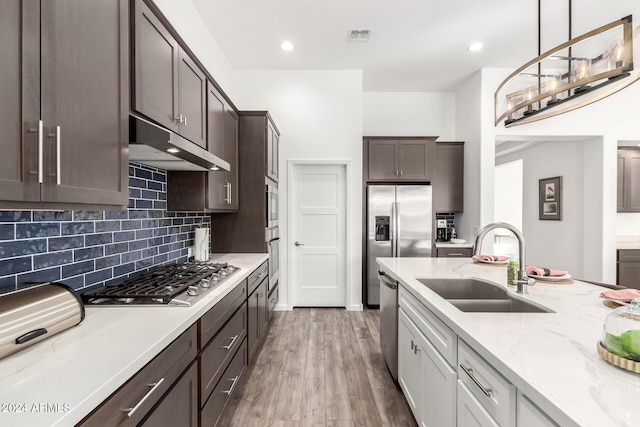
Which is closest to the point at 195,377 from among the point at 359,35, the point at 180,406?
the point at 180,406

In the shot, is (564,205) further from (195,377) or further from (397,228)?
(195,377)

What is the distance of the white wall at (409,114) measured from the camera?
471 centimetres

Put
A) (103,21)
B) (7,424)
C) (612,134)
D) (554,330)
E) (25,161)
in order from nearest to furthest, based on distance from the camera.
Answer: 1. (7,424)
2. (25,161)
3. (554,330)
4. (103,21)
5. (612,134)

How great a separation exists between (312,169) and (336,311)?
1.99 meters

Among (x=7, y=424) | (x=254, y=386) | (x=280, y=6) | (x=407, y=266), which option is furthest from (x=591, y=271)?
(x=7, y=424)

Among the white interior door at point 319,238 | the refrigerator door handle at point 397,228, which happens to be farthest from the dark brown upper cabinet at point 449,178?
the white interior door at point 319,238

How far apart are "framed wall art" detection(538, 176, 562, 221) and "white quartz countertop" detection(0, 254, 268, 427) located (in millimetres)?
5703

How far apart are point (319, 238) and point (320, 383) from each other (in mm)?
2088

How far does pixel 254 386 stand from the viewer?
230 cm

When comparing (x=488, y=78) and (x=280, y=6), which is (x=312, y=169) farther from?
(x=488, y=78)

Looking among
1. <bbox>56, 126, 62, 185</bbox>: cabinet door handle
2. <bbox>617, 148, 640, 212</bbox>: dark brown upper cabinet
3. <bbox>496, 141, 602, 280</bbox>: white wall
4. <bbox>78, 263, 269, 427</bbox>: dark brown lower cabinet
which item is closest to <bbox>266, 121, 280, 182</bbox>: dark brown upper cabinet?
<bbox>78, 263, 269, 427</bbox>: dark brown lower cabinet

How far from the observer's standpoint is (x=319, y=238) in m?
4.17

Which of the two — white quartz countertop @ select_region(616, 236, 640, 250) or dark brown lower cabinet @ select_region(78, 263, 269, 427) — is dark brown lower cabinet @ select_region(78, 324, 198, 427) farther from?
white quartz countertop @ select_region(616, 236, 640, 250)

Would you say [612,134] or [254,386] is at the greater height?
[612,134]
